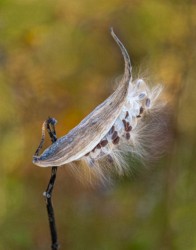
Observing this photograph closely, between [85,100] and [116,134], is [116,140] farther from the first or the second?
[85,100]

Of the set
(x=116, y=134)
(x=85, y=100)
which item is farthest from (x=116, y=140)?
(x=85, y=100)

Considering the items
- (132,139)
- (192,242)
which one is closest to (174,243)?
(192,242)

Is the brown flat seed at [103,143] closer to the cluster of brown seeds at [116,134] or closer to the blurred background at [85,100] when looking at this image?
the cluster of brown seeds at [116,134]

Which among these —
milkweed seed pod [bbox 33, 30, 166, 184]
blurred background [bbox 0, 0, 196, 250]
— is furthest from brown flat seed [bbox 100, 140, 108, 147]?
blurred background [bbox 0, 0, 196, 250]

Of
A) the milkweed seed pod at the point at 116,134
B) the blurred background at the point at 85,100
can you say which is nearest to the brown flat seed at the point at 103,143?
the milkweed seed pod at the point at 116,134

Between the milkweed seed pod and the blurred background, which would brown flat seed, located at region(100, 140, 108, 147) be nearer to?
the milkweed seed pod
